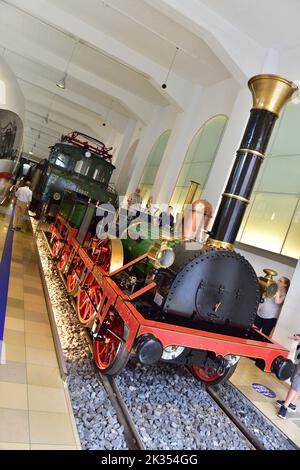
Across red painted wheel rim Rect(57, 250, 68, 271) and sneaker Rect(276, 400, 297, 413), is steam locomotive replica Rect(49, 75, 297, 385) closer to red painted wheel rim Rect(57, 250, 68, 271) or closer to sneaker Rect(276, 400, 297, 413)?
sneaker Rect(276, 400, 297, 413)

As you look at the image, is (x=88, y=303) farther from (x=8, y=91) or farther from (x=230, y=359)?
(x=8, y=91)

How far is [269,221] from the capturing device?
7.14 meters

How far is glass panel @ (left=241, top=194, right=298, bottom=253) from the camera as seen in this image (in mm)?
6730

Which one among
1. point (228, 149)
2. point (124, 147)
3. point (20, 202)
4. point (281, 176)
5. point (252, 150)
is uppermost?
point (124, 147)

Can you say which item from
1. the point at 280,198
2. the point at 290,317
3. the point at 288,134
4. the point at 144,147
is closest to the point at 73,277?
the point at 290,317

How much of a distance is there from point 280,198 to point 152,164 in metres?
8.32

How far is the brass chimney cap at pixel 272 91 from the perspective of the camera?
3.40 metres

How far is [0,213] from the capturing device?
1149 cm

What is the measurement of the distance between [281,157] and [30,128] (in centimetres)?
2938

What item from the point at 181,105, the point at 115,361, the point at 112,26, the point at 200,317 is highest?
the point at 112,26

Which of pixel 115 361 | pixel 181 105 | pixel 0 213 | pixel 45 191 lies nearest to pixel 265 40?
pixel 181 105

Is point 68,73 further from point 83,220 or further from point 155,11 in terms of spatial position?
point 83,220

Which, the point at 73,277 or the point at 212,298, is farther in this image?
the point at 73,277

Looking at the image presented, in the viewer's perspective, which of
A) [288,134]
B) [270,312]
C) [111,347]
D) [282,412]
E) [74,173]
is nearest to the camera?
[111,347]
